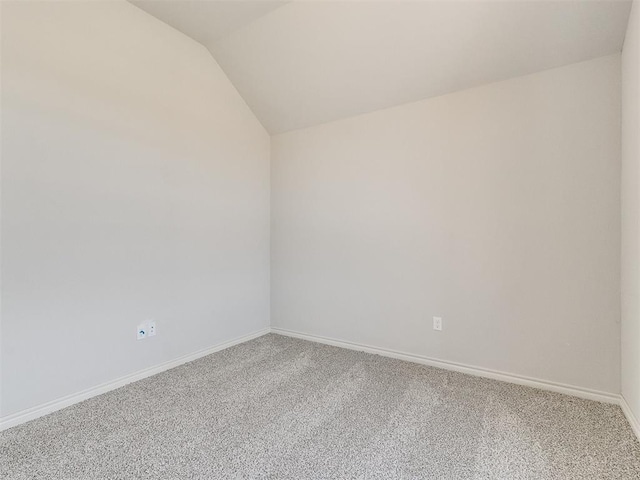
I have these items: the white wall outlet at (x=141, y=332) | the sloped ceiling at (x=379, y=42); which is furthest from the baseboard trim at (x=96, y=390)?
the sloped ceiling at (x=379, y=42)

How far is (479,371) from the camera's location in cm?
228

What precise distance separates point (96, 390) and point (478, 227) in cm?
271

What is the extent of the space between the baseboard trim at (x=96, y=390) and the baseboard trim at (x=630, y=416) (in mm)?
2694

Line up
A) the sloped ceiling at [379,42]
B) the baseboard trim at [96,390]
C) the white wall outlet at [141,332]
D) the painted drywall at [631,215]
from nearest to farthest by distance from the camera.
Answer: the painted drywall at [631,215], the baseboard trim at [96,390], the sloped ceiling at [379,42], the white wall outlet at [141,332]

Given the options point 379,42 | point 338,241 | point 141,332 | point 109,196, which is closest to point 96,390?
point 141,332

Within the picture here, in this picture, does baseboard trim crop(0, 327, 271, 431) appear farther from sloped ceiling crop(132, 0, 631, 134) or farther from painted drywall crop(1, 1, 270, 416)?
sloped ceiling crop(132, 0, 631, 134)

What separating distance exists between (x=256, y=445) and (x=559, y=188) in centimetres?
224

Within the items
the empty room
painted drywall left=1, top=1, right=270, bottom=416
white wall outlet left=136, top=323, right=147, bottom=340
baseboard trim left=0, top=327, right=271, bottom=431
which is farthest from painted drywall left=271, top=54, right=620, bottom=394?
white wall outlet left=136, top=323, right=147, bottom=340

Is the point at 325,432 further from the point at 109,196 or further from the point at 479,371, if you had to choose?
the point at 109,196

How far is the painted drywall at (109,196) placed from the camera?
1.73 m

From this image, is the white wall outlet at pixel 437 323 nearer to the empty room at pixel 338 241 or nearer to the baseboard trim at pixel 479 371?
the empty room at pixel 338 241

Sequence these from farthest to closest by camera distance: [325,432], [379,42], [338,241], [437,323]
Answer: [338,241] < [437,323] < [379,42] < [325,432]

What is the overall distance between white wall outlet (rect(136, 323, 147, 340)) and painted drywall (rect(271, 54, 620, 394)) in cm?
136

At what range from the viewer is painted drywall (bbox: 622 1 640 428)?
1530 millimetres
